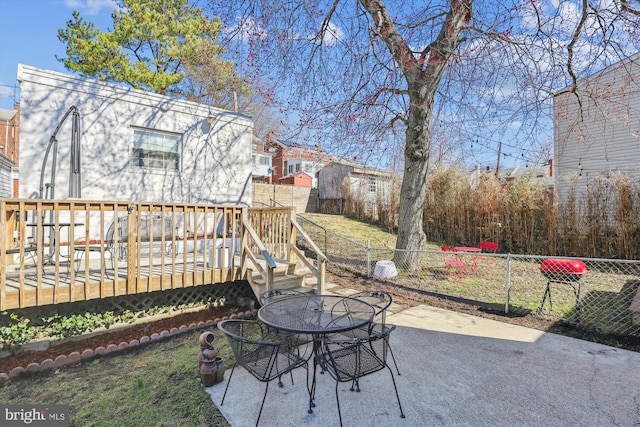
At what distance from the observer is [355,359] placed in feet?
7.62

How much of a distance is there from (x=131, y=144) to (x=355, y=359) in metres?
6.37

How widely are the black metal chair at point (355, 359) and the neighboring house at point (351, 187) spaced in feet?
26.7

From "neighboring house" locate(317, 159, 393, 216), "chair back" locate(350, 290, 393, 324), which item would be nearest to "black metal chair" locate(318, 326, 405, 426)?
"chair back" locate(350, 290, 393, 324)

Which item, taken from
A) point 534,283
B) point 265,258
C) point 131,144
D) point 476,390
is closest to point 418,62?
point 265,258

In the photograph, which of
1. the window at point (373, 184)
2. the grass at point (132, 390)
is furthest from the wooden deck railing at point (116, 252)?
the window at point (373, 184)

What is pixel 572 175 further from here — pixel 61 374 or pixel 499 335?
pixel 61 374

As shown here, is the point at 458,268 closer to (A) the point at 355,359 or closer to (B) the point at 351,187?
(A) the point at 355,359

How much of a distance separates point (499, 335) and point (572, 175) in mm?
6916

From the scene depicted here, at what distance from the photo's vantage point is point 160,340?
4.00 meters

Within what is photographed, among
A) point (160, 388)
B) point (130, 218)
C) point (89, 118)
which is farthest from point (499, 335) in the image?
point (89, 118)

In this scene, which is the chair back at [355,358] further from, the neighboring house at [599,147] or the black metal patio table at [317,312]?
the neighboring house at [599,147]

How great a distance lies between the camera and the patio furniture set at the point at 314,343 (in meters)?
2.19

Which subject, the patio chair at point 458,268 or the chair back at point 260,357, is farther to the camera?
the patio chair at point 458,268

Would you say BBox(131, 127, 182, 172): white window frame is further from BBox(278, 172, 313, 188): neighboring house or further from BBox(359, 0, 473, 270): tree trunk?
BBox(278, 172, 313, 188): neighboring house
